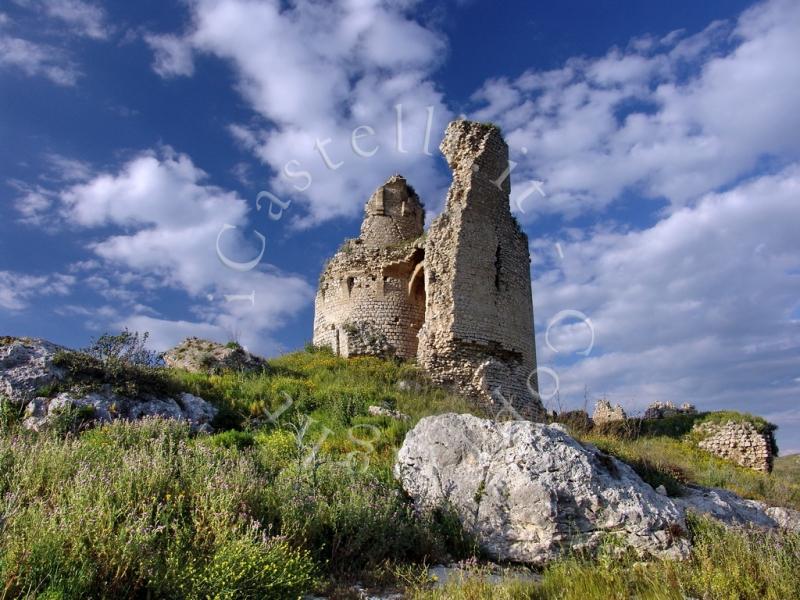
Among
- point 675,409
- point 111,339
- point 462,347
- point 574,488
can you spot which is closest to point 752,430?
point 675,409

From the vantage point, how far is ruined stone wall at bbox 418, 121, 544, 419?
1745 cm

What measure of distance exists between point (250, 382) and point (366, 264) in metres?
9.09

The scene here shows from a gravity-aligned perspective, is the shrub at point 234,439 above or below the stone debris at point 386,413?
below

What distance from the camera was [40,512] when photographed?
411cm

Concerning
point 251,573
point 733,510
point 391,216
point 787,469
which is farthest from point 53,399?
point 787,469

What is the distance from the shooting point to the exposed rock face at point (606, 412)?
24.5 metres

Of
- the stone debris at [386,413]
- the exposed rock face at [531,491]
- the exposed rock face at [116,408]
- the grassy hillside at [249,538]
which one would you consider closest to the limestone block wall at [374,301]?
the stone debris at [386,413]

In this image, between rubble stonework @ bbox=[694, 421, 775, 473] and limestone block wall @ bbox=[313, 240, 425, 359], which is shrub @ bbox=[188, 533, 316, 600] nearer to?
limestone block wall @ bbox=[313, 240, 425, 359]

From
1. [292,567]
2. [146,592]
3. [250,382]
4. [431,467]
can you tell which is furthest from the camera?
[250,382]

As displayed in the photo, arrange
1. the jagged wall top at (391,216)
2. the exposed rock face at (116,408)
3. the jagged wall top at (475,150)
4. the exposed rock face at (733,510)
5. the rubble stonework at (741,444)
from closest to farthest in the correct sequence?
the exposed rock face at (733,510) < the exposed rock face at (116,408) < the rubble stonework at (741,444) < the jagged wall top at (475,150) < the jagged wall top at (391,216)

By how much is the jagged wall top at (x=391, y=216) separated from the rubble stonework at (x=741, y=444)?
44.7 feet

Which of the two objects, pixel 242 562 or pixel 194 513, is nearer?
pixel 242 562

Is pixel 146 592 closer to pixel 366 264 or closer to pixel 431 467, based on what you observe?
pixel 431 467

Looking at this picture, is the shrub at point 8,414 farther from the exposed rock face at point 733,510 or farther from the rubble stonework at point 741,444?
the rubble stonework at point 741,444
